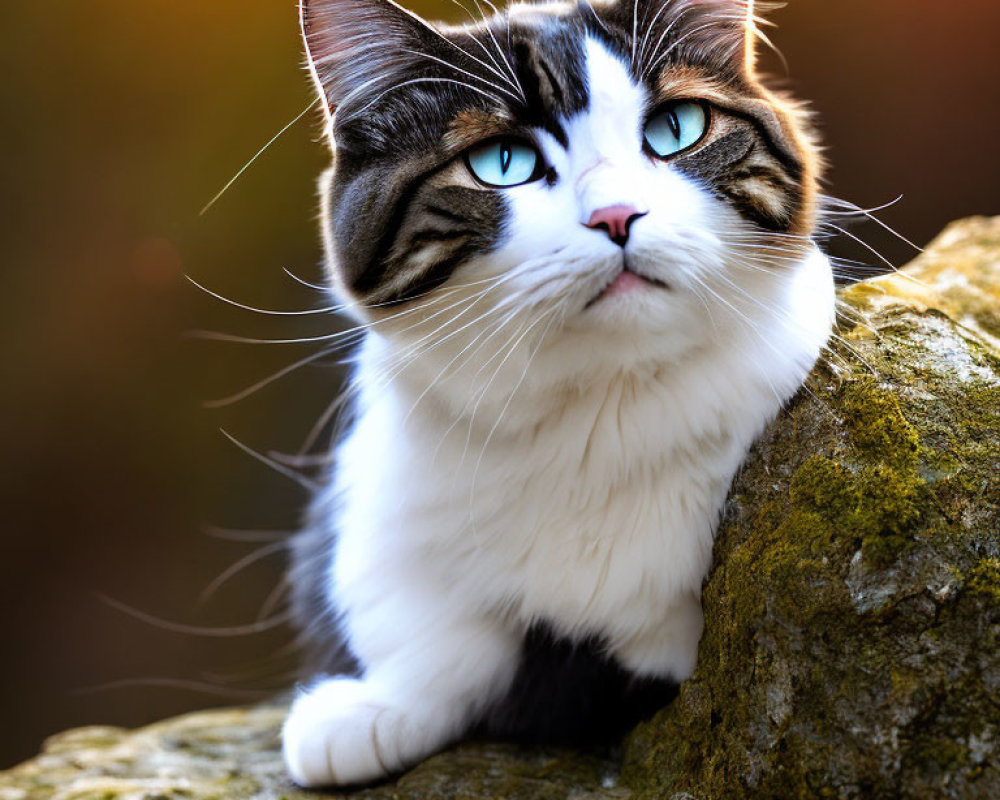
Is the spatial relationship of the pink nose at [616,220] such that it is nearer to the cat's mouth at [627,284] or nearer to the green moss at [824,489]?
the cat's mouth at [627,284]

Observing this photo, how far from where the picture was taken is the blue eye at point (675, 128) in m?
0.98

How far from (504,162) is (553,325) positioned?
8.0 inches

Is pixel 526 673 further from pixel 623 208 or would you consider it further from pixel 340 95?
pixel 340 95

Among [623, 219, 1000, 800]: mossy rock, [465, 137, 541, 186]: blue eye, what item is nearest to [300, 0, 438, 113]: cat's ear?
[465, 137, 541, 186]: blue eye

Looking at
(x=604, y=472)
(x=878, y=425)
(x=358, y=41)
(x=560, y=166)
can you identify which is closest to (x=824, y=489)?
(x=878, y=425)

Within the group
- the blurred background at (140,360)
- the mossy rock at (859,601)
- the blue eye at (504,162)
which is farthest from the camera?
the blurred background at (140,360)

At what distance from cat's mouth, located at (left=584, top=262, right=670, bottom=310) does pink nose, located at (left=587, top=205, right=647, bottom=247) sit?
0.03 m

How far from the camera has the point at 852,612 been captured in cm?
78

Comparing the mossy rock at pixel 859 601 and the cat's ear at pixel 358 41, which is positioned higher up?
the cat's ear at pixel 358 41

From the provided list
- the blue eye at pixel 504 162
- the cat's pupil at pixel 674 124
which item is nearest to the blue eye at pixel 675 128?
the cat's pupil at pixel 674 124

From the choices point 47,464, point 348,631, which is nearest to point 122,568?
point 47,464

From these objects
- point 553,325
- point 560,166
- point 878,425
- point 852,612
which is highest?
point 560,166

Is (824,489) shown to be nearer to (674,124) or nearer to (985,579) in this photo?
(985,579)

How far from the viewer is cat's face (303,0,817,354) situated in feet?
2.86
